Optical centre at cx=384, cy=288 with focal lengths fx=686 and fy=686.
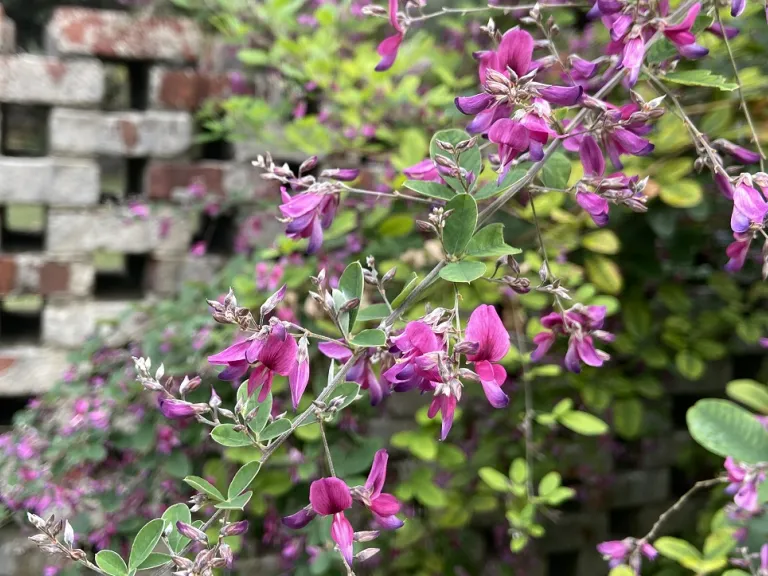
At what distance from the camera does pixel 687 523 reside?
190 centimetres

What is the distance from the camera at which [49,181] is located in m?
1.65

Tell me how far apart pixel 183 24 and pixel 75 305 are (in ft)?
2.51

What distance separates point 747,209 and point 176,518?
0.49 meters

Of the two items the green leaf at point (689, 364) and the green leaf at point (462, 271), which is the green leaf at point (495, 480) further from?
the green leaf at point (462, 271)

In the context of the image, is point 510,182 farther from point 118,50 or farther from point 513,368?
point 118,50

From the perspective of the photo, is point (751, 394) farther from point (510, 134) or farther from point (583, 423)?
point (510, 134)

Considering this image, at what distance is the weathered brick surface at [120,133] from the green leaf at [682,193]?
3.85ft

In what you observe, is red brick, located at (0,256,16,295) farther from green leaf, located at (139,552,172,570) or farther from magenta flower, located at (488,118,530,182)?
magenta flower, located at (488,118,530,182)

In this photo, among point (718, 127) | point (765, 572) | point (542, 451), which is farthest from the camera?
point (542, 451)

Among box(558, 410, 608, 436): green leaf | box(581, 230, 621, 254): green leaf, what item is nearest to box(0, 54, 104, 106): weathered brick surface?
box(581, 230, 621, 254): green leaf

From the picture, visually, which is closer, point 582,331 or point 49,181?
point 582,331

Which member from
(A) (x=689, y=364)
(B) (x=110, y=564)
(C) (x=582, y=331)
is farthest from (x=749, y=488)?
(A) (x=689, y=364)

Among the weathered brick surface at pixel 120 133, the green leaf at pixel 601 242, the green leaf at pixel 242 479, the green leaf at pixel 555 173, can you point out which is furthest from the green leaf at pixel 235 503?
the weathered brick surface at pixel 120 133

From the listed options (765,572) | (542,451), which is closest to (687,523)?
(542,451)
